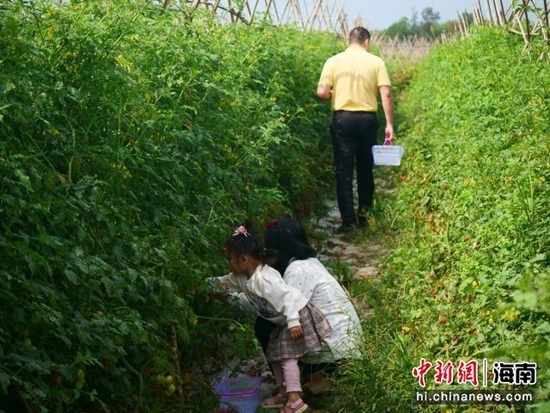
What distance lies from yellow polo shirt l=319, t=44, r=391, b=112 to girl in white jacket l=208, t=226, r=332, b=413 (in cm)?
346

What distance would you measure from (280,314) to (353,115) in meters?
3.65

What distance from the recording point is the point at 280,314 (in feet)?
14.4

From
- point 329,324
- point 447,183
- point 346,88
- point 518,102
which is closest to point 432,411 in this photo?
point 329,324

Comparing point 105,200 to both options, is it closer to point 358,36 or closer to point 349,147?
point 349,147

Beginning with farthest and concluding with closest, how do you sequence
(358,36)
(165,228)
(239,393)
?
(358,36), (239,393), (165,228)

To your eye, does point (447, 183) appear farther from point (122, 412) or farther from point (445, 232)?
point (122, 412)

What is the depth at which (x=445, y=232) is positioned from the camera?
577cm

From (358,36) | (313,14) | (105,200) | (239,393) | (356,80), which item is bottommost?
(239,393)

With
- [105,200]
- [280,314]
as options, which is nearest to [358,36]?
[280,314]

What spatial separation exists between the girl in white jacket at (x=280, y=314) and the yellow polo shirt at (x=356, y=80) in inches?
136

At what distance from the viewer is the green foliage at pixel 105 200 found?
10.3 feet

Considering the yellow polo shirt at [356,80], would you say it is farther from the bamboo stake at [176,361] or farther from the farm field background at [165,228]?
the bamboo stake at [176,361]

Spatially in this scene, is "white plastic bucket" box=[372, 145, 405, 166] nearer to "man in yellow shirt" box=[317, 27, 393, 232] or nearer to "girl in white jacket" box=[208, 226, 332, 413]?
"man in yellow shirt" box=[317, 27, 393, 232]

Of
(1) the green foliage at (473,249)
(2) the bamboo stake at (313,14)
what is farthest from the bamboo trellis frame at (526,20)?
(2) the bamboo stake at (313,14)
